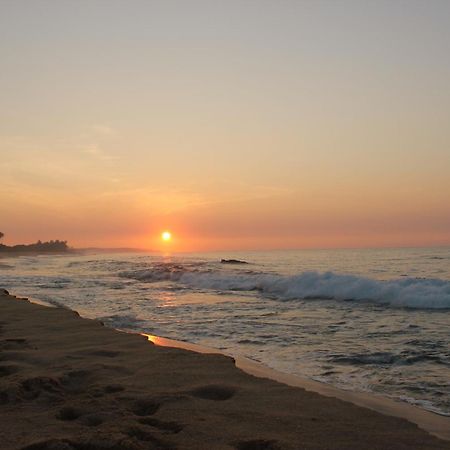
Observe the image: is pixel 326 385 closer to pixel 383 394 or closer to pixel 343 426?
pixel 383 394

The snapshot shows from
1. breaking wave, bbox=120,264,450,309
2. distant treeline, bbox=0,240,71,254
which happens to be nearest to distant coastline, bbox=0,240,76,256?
distant treeline, bbox=0,240,71,254

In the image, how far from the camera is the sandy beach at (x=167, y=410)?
11.4 feet

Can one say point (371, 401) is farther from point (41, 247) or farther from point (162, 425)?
point (41, 247)

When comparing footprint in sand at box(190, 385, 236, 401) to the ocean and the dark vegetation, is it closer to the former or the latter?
the ocean

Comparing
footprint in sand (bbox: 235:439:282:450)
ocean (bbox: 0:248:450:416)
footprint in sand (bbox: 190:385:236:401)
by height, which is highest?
footprint in sand (bbox: 235:439:282:450)

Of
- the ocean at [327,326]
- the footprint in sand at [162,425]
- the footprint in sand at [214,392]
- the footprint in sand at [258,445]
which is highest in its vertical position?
the footprint in sand at [258,445]

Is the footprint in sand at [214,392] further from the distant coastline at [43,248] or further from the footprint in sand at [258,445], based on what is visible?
the distant coastline at [43,248]

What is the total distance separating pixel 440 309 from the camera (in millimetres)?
13930

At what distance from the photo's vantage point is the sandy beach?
11.4ft

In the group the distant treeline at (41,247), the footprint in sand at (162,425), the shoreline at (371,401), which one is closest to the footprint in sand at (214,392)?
the footprint in sand at (162,425)

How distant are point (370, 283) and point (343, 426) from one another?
1493 cm

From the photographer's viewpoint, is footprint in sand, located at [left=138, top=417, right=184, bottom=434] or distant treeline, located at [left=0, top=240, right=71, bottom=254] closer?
footprint in sand, located at [left=138, top=417, right=184, bottom=434]

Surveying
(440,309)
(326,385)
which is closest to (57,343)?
(326,385)

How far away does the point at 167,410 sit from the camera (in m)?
4.13
